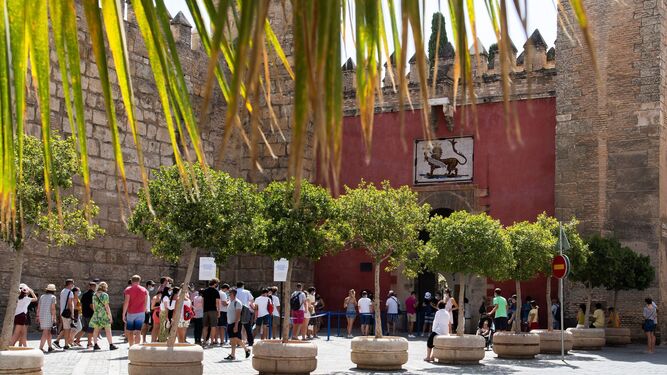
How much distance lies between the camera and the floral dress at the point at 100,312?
13.0 meters

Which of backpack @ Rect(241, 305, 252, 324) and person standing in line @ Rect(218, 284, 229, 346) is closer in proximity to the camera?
backpack @ Rect(241, 305, 252, 324)

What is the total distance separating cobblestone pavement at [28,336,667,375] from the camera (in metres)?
11.2

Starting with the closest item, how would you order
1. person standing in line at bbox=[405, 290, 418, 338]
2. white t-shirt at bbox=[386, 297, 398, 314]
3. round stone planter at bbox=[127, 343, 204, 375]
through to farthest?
1. round stone planter at bbox=[127, 343, 204, 375]
2. white t-shirt at bbox=[386, 297, 398, 314]
3. person standing in line at bbox=[405, 290, 418, 338]

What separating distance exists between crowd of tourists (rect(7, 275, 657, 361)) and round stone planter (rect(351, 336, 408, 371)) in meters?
1.73

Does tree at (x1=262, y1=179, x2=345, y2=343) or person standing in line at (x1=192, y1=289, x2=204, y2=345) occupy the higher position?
tree at (x1=262, y1=179, x2=345, y2=343)

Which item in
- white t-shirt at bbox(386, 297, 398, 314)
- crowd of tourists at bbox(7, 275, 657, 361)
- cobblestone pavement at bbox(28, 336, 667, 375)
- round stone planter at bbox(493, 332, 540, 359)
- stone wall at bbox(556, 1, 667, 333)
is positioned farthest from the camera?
white t-shirt at bbox(386, 297, 398, 314)

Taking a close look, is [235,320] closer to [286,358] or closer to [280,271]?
[280,271]

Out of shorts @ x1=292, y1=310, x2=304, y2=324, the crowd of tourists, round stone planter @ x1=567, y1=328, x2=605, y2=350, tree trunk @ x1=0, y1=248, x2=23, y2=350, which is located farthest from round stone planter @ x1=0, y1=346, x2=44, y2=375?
round stone planter @ x1=567, y1=328, x2=605, y2=350

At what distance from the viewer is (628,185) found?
1858cm

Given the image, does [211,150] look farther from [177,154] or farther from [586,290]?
[177,154]

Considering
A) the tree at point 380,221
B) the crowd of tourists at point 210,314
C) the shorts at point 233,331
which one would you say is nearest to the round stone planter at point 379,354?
the tree at point 380,221

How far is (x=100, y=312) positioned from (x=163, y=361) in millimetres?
4388

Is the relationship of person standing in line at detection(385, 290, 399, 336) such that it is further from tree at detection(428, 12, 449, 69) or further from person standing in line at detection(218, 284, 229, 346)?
tree at detection(428, 12, 449, 69)

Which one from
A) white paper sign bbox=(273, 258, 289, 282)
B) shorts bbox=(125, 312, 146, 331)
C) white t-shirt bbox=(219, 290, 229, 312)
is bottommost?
shorts bbox=(125, 312, 146, 331)
